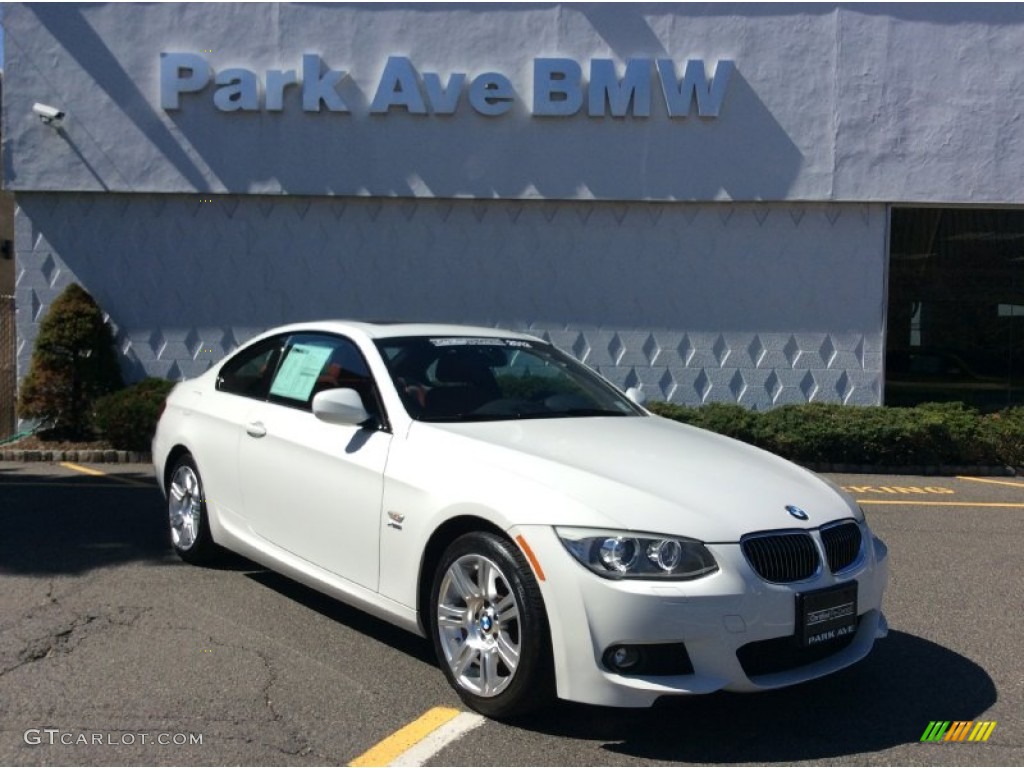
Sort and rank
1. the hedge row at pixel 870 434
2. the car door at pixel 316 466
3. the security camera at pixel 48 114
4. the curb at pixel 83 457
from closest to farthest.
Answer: the car door at pixel 316 466 → the curb at pixel 83 457 → the hedge row at pixel 870 434 → the security camera at pixel 48 114

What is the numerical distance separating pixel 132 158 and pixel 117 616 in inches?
357

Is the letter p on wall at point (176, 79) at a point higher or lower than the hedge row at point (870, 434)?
higher

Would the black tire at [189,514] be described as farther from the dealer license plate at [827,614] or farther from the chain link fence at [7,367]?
the chain link fence at [7,367]

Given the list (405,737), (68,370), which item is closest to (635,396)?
(405,737)

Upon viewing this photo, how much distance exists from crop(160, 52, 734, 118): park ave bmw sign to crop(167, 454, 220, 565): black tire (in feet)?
25.0

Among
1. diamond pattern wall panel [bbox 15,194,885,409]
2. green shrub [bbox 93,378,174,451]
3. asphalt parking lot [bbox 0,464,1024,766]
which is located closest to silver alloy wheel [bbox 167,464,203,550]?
asphalt parking lot [bbox 0,464,1024,766]

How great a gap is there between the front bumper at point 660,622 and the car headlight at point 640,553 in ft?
0.14

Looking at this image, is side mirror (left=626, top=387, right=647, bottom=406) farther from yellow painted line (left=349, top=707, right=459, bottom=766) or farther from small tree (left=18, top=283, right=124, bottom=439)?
small tree (left=18, top=283, right=124, bottom=439)

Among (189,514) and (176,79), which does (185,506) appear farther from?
(176,79)

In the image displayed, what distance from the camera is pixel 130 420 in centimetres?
1143

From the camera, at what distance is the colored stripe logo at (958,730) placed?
4141mm

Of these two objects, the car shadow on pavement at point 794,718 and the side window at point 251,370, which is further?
the side window at point 251,370

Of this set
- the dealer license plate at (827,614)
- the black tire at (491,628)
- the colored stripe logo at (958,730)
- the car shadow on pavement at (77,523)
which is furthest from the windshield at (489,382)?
the car shadow on pavement at (77,523)

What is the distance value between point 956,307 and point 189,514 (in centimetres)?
1093
